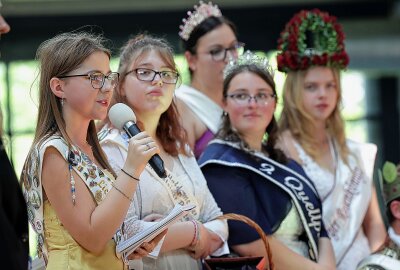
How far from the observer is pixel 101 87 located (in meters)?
3.17

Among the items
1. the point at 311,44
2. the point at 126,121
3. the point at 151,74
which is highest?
the point at 311,44

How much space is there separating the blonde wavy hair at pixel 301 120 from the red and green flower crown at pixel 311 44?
0.05 m

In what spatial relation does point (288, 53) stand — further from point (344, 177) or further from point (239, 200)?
point (239, 200)

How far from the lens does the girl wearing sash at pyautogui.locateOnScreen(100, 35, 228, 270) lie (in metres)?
3.57

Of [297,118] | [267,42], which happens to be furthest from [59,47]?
[267,42]

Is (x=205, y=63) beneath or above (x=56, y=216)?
above

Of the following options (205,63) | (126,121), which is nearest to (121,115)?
(126,121)

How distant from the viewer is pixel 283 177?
13.6 ft

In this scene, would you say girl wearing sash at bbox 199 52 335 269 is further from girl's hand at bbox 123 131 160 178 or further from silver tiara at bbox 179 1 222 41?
girl's hand at bbox 123 131 160 178

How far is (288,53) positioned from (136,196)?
1622 millimetres

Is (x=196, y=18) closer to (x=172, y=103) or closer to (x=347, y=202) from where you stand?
(x=172, y=103)

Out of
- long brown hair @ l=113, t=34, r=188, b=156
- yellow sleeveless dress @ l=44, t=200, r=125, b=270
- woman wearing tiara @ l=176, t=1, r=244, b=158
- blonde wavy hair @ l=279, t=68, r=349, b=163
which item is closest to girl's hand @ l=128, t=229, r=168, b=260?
yellow sleeveless dress @ l=44, t=200, r=125, b=270

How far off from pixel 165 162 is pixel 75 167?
75cm

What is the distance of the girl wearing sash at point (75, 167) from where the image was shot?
2975 mm
